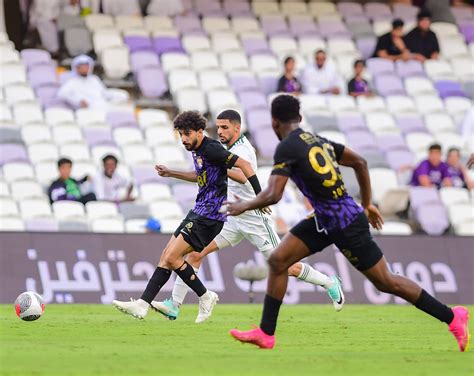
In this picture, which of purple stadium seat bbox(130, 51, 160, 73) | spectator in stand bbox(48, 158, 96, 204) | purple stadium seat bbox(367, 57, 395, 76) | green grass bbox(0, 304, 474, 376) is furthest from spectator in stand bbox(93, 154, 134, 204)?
purple stadium seat bbox(367, 57, 395, 76)

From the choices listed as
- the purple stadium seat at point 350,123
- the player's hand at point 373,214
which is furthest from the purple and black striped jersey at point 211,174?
the purple stadium seat at point 350,123

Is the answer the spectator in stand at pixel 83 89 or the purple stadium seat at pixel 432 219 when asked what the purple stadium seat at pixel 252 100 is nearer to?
the spectator in stand at pixel 83 89

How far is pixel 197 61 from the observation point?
2608 cm

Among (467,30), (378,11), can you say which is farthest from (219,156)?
(467,30)

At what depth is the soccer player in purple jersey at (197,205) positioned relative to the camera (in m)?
13.9

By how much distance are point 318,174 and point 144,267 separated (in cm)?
875

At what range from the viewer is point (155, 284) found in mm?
13961

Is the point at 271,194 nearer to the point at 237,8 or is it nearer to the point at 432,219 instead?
the point at 432,219

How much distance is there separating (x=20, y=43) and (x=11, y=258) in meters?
8.57

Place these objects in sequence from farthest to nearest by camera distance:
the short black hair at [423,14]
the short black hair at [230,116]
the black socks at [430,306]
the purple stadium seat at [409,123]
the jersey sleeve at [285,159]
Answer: the short black hair at [423,14]
the purple stadium seat at [409,123]
the short black hair at [230,116]
the black socks at [430,306]
the jersey sleeve at [285,159]

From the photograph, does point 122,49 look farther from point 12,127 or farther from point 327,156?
point 327,156

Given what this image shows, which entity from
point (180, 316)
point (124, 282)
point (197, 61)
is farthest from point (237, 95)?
point (180, 316)

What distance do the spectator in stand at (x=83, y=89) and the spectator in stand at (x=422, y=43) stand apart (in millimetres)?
7775

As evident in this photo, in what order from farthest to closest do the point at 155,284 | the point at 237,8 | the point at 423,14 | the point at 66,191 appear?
the point at 423,14 → the point at 237,8 → the point at 66,191 → the point at 155,284
